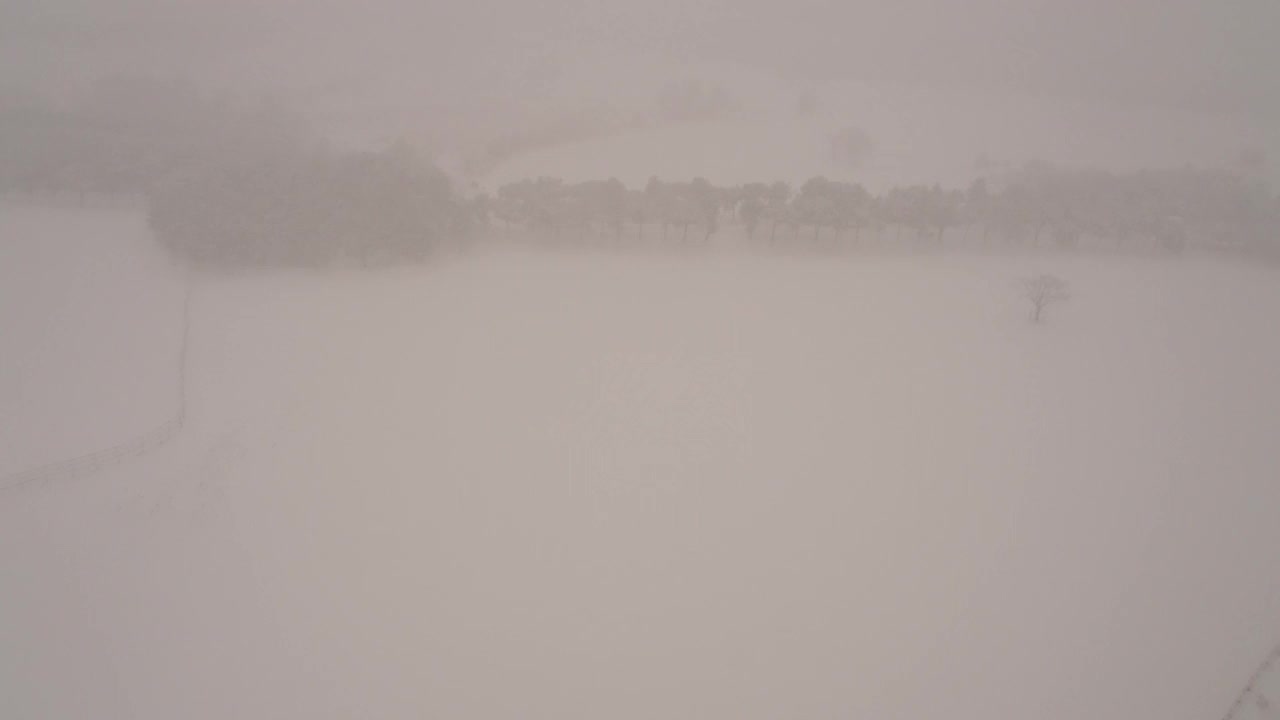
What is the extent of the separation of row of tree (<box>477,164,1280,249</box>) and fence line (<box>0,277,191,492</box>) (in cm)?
745

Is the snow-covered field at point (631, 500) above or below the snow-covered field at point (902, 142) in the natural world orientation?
below

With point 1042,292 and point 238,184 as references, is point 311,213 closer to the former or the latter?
point 238,184

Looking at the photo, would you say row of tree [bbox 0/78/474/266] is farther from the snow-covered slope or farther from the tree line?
the snow-covered slope

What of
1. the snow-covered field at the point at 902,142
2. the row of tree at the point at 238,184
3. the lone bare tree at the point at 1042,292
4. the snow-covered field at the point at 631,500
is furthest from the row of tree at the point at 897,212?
the snow-covered field at the point at 902,142

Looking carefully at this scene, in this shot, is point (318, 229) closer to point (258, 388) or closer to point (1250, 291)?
point (258, 388)

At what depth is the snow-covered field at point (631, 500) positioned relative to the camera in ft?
24.9

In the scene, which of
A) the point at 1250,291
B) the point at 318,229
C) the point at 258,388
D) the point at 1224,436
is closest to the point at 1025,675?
the point at 1224,436

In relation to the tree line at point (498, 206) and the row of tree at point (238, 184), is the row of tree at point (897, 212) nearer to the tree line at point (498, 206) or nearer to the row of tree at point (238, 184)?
the tree line at point (498, 206)

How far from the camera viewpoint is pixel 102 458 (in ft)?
32.8

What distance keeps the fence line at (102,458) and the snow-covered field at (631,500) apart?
209 millimetres

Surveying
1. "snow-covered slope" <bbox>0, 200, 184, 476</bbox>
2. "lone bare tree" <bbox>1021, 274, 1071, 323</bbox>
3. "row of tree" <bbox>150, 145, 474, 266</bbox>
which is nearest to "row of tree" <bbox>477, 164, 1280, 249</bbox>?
"row of tree" <bbox>150, 145, 474, 266</bbox>

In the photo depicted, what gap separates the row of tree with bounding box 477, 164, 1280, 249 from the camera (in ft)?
52.9

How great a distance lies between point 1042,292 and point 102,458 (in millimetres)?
14838

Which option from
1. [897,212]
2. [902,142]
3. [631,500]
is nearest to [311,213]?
[631,500]
